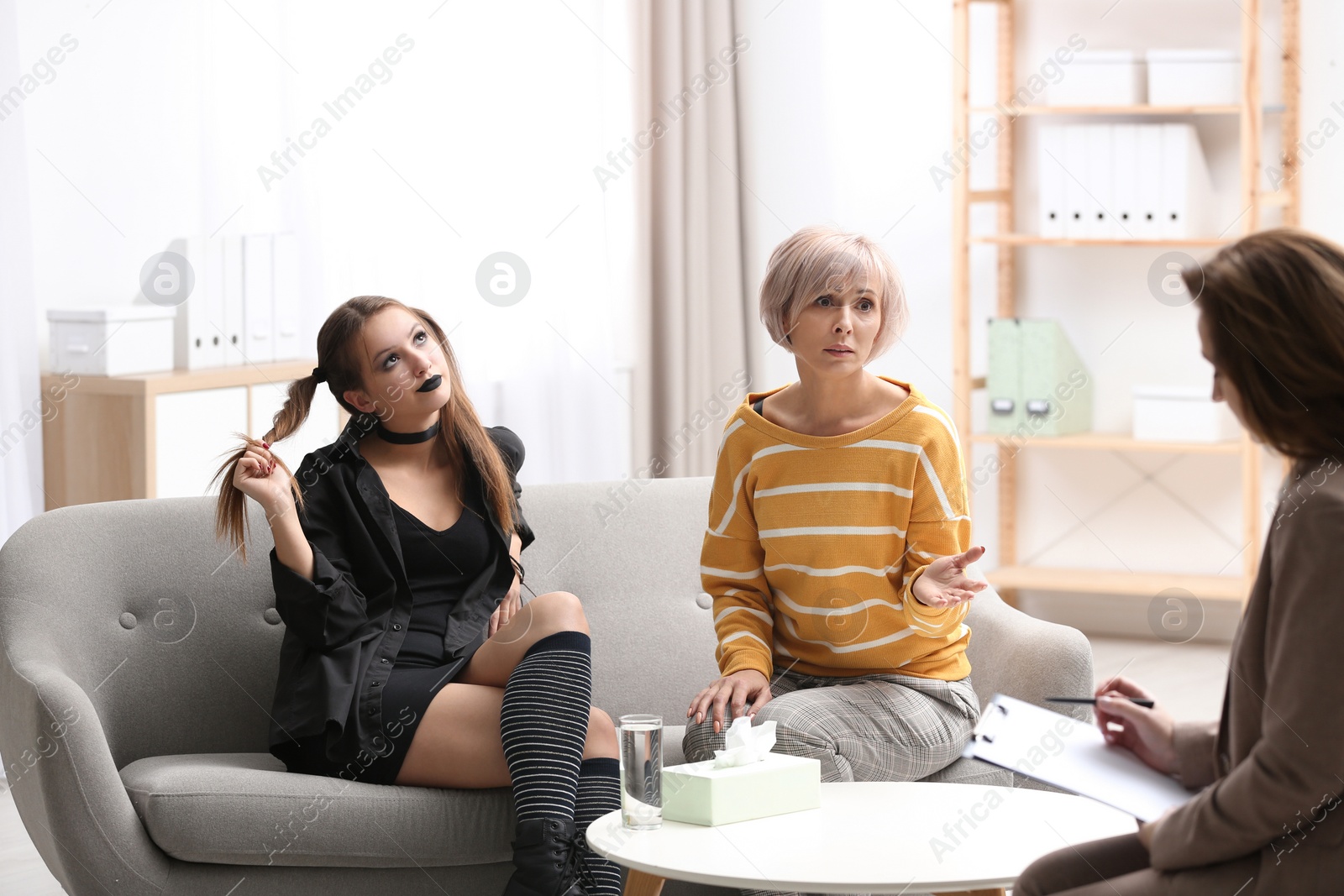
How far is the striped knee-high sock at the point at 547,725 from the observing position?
1812 mm

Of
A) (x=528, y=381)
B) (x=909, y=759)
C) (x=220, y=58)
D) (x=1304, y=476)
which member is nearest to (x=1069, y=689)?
(x=909, y=759)

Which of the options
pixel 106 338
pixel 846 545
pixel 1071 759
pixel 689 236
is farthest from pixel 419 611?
pixel 689 236

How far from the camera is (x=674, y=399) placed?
175 inches

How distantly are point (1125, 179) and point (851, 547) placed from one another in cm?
249

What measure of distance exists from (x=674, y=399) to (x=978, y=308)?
0.98 m

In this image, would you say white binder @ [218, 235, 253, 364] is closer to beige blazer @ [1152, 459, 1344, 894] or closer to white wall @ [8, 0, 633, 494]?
white wall @ [8, 0, 633, 494]

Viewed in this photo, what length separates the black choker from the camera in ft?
6.93

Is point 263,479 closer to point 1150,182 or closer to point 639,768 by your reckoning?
point 639,768

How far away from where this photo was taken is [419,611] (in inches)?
80.7

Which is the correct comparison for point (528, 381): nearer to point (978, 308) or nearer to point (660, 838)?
point (978, 308)

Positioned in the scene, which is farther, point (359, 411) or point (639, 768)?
point (359, 411)

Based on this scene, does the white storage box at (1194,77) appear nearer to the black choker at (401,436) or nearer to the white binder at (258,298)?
the white binder at (258,298)

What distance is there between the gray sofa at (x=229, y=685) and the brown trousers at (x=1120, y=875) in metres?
0.62

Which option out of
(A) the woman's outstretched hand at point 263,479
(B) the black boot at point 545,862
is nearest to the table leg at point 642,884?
(B) the black boot at point 545,862
